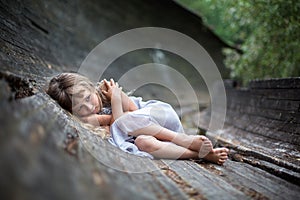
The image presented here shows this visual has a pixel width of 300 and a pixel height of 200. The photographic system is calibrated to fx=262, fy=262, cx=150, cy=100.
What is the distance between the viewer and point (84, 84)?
205cm

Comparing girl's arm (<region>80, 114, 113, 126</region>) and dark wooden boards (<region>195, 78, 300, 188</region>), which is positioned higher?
dark wooden boards (<region>195, 78, 300, 188</region>)

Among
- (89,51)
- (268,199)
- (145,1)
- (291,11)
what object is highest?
(145,1)

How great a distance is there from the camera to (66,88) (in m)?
1.99

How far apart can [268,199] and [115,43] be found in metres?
6.89

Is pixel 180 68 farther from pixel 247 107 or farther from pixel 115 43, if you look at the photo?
pixel 247 107

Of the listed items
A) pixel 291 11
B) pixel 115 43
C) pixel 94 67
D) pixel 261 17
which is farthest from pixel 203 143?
pixel 115 43

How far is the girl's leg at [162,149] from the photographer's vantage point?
1617mm

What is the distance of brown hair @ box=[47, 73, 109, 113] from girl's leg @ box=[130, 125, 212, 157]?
1.75 ft

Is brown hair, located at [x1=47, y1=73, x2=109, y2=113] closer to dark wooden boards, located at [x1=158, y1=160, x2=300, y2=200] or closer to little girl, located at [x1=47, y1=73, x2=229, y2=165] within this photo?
little girl, located at [x1=47, y1=73, x2=229, y2=165]

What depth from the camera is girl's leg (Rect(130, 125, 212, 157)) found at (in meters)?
1.64

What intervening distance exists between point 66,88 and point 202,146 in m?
1.09

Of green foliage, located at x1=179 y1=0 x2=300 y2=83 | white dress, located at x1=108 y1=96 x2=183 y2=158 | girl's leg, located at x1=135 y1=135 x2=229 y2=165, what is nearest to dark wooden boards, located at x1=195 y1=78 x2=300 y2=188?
girl's leg, located at x1=135 y1=135 x2=229 y2=165

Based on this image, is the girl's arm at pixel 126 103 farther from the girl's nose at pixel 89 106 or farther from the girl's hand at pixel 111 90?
the girl's nose at pixel 89 106

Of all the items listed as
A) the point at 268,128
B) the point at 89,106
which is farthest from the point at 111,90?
the point at 268,128
